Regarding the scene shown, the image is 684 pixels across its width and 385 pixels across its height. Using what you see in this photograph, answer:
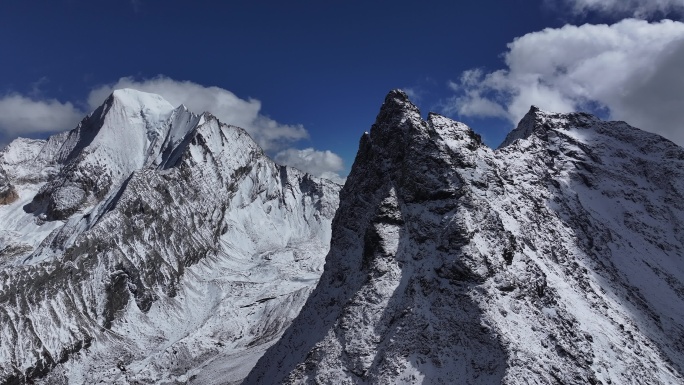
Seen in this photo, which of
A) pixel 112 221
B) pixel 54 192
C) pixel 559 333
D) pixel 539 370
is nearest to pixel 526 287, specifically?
pixel 559 333

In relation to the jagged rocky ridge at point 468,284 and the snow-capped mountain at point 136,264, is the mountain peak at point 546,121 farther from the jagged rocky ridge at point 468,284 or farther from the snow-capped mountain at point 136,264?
the snow-capped mountain at point 136,264

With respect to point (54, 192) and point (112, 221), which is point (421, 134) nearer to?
point (112, 221)

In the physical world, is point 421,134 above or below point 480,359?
above

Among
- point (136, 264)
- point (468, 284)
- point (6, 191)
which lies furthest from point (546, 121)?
point (6, 191)

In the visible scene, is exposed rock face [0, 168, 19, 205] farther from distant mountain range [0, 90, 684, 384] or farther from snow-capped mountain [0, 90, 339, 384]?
distant mountain range [0, 90, 684, 384]

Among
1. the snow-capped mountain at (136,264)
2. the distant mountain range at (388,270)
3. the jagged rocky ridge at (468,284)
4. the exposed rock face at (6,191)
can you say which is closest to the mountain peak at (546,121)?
the distant mountain range at (388,270)

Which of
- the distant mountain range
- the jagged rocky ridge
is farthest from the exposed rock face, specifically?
the jagged rocky ridge

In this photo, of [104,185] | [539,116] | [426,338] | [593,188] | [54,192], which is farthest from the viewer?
[104,185]
